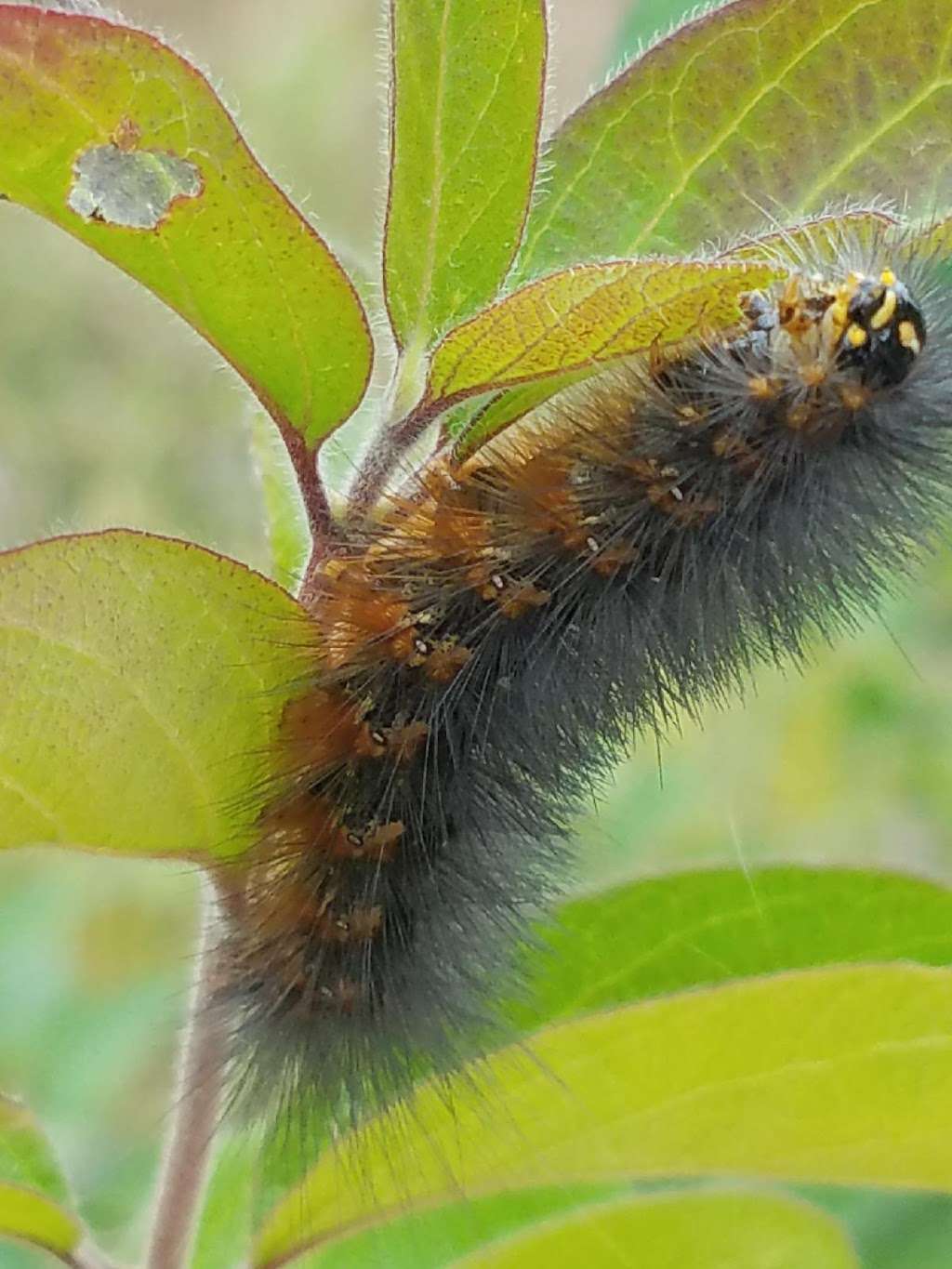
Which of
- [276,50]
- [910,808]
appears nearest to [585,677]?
[910,808]

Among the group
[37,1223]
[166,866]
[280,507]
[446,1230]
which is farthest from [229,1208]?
[166,866]

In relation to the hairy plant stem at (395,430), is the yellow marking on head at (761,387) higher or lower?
higher

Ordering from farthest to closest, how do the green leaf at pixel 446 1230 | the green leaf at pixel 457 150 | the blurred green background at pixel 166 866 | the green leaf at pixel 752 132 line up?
the blurred green background at pixel 166 866 < the green leaf at pixel 446 1230 < the green leaf at pixel 752 132 < the green leaf at pixel 457 150

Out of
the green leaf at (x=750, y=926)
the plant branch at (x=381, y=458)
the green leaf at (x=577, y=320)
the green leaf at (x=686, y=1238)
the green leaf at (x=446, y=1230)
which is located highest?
the plant branch at (x=381, y=458)

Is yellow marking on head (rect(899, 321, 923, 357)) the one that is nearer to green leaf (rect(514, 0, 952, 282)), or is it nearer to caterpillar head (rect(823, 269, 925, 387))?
caterpillar head (rect(823, 269, 925, 387))

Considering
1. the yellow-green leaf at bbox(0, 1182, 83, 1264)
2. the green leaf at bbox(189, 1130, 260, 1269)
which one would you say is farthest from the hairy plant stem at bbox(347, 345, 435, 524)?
the green leaf at bbox(189, 1130, 260, 1269)

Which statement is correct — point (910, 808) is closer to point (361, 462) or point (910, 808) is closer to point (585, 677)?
point (585, 677)

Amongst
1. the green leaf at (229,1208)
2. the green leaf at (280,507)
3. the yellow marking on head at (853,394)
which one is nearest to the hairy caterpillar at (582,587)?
the yellow marking on head at (853,394)

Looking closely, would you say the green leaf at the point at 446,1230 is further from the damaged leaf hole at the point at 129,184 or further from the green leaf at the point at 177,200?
the damaged leaf hole at the point at 129,184
